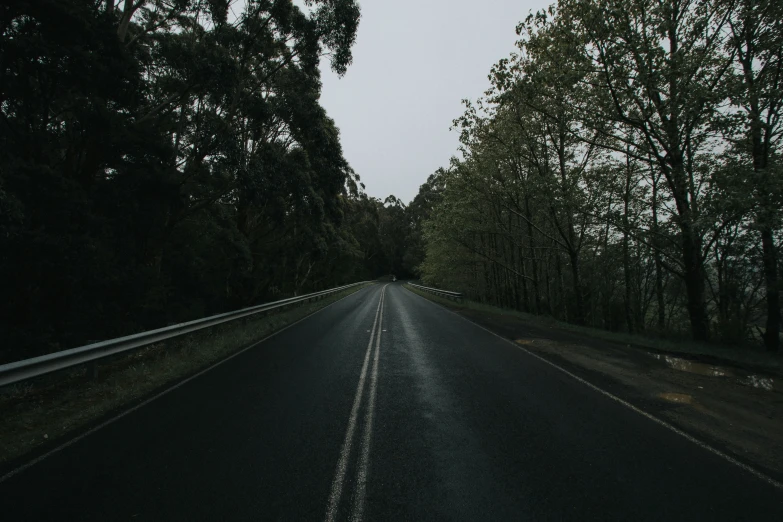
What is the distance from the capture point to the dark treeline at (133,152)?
9.56 meters

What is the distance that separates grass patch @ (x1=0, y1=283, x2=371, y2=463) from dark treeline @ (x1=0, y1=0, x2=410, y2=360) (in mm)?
3369

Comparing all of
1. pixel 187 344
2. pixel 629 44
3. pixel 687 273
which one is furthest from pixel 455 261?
pixel 187 344

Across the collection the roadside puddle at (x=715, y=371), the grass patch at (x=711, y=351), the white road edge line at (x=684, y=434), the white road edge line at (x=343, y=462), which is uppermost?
the grass patch at (x=711, y=351)

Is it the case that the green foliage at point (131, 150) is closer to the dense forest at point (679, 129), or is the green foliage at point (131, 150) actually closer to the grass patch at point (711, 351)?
the dense forest at point (679, 129)

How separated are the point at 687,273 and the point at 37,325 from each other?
1988 centimetres

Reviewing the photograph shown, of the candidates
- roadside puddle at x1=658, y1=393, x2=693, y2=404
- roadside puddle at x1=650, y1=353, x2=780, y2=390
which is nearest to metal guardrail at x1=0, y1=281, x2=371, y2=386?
roadside puddle at x1=658, y1=393, x2=693, y2=404

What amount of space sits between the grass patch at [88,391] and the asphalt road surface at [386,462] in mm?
665

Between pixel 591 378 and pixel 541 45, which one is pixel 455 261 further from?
pixel 591 378

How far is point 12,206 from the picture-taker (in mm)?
7230

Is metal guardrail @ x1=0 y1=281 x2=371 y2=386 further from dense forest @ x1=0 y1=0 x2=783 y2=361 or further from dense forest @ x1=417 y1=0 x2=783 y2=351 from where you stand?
dense forest @ x1=417 y1=0 x2=783 y2=351

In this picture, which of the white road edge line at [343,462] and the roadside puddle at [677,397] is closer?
the white road edge line at [343,462]

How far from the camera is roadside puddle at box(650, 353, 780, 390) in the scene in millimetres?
7094

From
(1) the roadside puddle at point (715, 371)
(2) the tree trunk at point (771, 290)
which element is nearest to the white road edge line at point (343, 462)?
(1) the roadside puddle at point (715, 371)

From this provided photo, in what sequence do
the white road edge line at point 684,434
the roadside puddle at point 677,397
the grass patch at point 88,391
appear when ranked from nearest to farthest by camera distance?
the white road edge line at point 684,434
the grass patch at point 88,391
the roadside puddle at point 677,397
